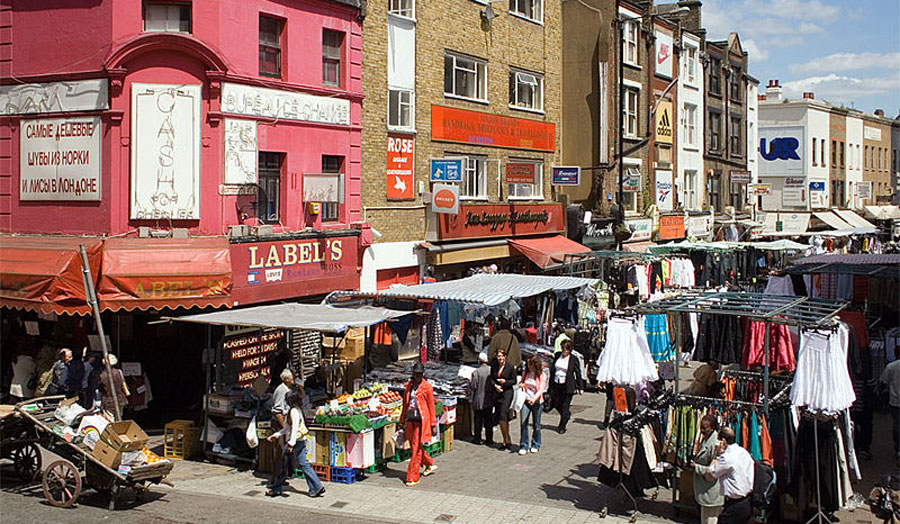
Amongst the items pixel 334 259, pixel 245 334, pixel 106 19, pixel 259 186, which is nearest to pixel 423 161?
pixel 334 259

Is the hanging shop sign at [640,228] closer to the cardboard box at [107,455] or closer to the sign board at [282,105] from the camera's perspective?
the sign board at [282,105]

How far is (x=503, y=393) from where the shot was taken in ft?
54.9

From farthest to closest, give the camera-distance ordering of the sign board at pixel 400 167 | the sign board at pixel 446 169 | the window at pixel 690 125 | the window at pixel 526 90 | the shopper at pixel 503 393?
the window at pixel 690 125, the window at pixel 526 90, the sign board at pixel 446 169, the sign board at pixel 400 167, the shopper at pixel 503 393

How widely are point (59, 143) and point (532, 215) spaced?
55.7ft

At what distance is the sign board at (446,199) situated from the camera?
1038 inches

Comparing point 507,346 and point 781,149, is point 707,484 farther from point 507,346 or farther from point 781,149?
point 781,149

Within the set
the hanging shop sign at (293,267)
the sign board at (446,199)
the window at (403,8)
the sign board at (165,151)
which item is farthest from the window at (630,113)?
the sign board at (165,151)

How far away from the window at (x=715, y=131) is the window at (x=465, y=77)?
2118 cm

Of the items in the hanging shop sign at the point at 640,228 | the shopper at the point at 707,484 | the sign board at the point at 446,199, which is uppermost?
the sign board at the point at 446,199

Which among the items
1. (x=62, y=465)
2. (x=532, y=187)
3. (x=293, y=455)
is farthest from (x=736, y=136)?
(x=62, y=465)

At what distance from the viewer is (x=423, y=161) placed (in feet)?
87.6

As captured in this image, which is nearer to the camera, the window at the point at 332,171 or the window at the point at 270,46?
the window at the point at 270,46

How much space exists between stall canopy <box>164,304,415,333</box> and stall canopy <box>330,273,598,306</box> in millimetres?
1644

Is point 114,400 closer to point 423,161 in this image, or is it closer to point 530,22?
point 423,161
